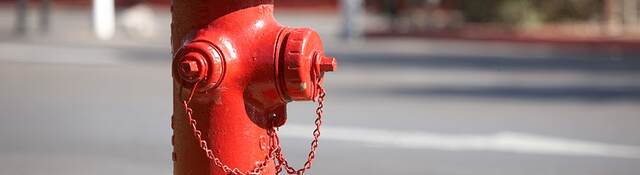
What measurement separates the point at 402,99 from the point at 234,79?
8518mm

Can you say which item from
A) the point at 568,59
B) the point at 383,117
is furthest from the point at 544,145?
the point at 568,59

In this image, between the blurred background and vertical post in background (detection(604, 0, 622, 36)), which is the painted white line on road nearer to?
the blurred background

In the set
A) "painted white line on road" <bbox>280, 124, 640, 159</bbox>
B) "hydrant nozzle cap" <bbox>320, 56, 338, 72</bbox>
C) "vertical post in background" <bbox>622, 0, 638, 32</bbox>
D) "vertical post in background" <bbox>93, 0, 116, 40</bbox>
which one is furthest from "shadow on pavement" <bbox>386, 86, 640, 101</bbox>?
"vertical post in background" <bbox>622, 0, 638, 32</bbox>

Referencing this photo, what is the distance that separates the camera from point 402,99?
37.0 feet

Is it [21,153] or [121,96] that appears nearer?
[21,153]

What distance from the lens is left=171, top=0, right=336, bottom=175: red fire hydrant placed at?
280cm

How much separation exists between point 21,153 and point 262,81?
517 cm

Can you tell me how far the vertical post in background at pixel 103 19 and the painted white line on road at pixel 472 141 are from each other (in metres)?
13.2

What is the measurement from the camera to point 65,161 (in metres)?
7.41

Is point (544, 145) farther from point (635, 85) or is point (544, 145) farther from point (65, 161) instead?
point (635, 85)

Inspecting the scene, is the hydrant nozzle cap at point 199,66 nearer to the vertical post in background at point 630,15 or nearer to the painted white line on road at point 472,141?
the painted white line on road at point 472,141

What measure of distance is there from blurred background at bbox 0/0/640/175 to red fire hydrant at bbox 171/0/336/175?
13.5 feet

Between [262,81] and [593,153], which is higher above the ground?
[262,81]

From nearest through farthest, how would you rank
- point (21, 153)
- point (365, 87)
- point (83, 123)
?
point (21, 153) → point (83, 123) → point (365, 87)
